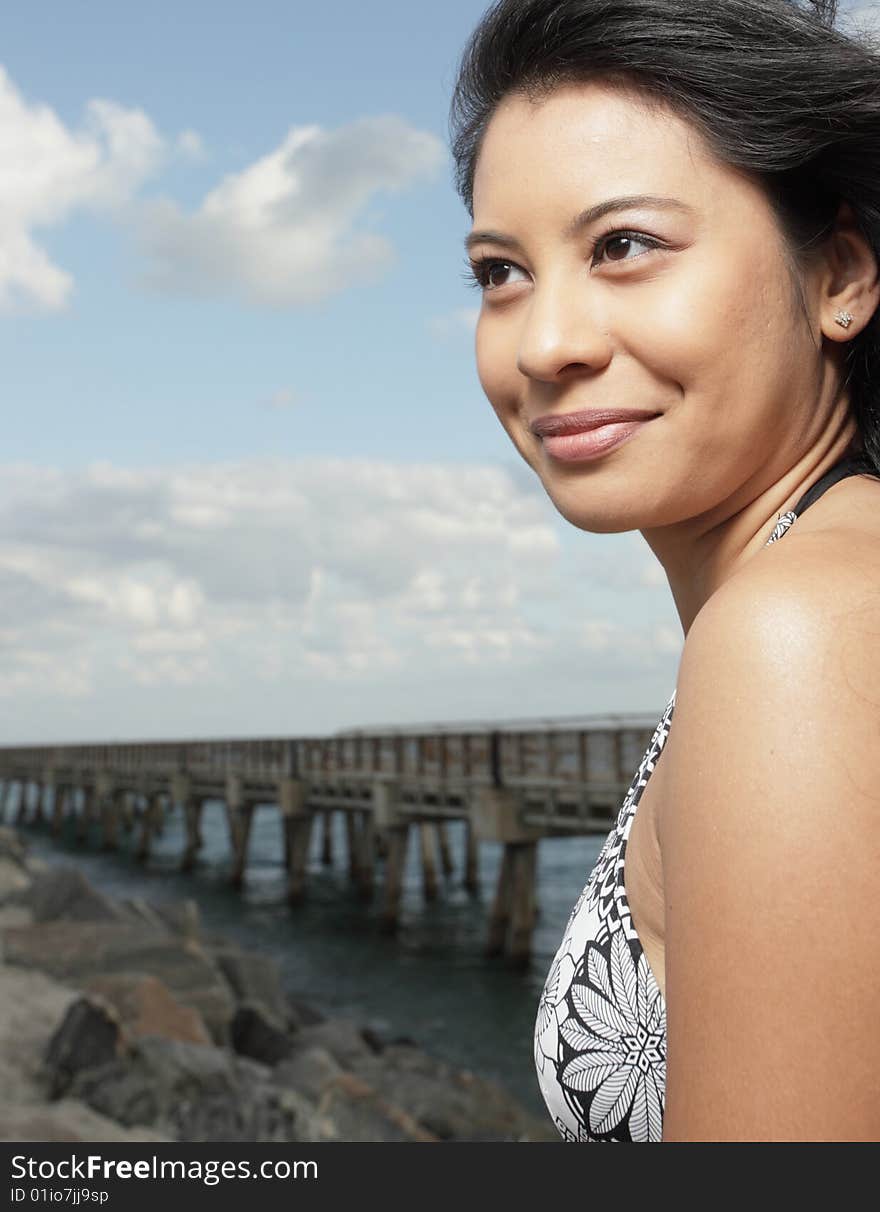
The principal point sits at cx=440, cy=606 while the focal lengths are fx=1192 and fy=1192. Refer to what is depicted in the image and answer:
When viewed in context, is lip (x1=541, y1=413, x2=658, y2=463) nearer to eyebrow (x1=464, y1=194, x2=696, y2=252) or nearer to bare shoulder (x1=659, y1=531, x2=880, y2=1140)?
eyebrow (x1=464, y1=194, x2=696, y2=252)

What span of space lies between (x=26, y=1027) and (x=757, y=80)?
931 centimetres

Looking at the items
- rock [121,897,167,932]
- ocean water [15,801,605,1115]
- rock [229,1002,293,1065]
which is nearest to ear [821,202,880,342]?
rock [229,1002,293,1065]

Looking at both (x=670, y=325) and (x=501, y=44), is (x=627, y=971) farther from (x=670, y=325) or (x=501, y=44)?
(x=501, y=44)

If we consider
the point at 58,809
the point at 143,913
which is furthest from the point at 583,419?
the point at 58,809

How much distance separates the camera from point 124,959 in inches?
494

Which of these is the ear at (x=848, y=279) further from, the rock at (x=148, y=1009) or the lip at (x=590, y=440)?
the rock at (x=148, y=1009)

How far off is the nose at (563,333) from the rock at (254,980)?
1306 cm

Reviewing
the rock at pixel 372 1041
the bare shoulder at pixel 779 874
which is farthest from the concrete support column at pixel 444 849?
the bare shoulder at pixel 779 874

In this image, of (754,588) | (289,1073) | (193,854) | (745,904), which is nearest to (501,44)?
(754,588)

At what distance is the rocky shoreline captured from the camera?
24.2ft

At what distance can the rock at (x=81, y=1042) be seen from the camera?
777 cm

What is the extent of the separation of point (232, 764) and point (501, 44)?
105 ft
